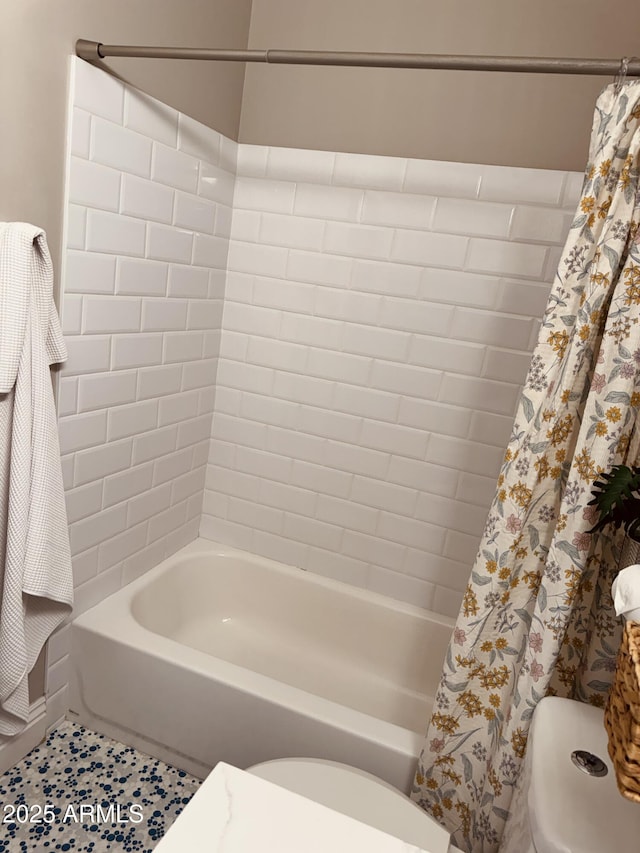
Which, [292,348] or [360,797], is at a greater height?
[292,348]

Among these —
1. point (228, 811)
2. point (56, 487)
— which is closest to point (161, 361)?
point (56, 487)

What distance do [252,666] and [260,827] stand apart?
5.44ft

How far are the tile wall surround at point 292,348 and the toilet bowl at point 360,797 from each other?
0.81m

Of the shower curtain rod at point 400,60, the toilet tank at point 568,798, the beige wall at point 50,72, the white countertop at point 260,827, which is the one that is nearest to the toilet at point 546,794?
the toilet tank at point 568,798

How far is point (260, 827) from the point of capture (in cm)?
59

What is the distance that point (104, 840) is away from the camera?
155 centimetres

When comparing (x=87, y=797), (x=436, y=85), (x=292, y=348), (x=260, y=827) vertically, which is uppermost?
(x=436, y=85)

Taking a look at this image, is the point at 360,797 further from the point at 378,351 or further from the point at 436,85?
the point at 436,85

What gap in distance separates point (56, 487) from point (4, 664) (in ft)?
1.44

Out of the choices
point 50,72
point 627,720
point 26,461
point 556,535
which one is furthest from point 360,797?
point 50,72

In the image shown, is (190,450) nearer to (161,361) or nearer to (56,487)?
(161,361)

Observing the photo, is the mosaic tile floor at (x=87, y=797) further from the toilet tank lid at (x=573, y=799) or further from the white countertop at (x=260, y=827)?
the white countertop at (x=260, y=827)

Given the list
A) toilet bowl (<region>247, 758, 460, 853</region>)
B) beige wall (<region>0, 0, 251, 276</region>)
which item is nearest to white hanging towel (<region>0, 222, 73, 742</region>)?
beige wall (<region>0, 0, 251, 276</region>)

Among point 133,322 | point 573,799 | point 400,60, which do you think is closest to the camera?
point 573,799
